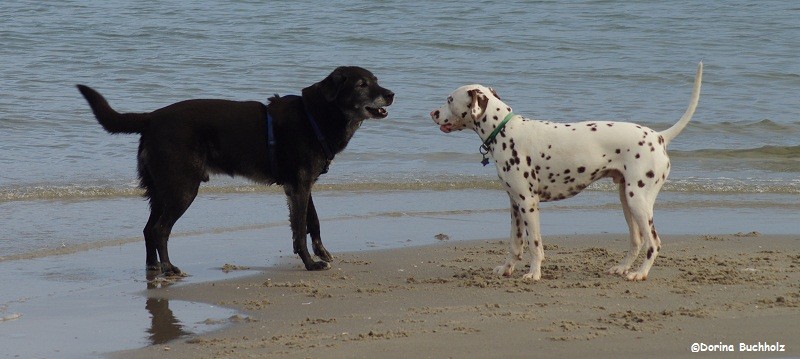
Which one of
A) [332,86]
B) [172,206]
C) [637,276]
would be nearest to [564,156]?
[637,276]

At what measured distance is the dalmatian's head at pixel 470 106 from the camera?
7.36m

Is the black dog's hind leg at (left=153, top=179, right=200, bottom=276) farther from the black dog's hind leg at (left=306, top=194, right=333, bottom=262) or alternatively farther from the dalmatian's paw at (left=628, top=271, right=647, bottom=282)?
the dalmatian's paw at (left=628, top=271, right=647, bottom=282)

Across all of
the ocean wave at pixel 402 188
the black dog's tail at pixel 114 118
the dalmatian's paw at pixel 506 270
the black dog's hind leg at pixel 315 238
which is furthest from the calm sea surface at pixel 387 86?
the dalmatian's paw at pixel 506 270

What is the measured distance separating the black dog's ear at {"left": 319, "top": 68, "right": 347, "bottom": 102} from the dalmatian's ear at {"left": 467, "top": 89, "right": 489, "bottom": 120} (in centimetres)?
130

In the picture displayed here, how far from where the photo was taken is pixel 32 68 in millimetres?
19312

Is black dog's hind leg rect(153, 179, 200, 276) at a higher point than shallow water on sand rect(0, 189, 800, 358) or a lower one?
higher

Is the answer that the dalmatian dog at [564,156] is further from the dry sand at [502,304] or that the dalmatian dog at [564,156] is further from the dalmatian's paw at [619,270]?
the dry sand at [502,304]

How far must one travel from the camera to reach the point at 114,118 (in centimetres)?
805

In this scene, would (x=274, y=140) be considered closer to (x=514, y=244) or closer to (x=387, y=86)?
(x=514, y=244)

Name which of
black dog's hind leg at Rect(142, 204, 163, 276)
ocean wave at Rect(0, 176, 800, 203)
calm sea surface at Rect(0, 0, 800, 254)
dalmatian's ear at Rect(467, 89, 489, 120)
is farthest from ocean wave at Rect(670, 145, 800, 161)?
black dog's hind leg at Rect(142, 204, 163, 276)

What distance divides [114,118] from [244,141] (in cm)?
95

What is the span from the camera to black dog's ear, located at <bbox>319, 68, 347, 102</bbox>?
826cm

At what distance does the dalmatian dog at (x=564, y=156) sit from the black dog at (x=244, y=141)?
3.63ft

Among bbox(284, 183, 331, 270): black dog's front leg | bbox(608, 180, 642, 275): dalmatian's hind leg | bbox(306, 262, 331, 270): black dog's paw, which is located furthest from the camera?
bbox(284, 183, 331, 270): black dog's front leg
